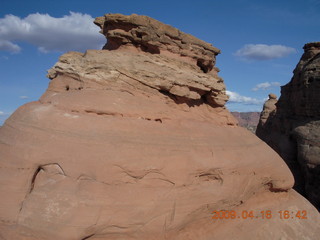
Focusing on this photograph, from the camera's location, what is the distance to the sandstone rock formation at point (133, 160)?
375 cm

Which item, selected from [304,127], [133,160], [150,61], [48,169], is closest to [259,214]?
[133,160]

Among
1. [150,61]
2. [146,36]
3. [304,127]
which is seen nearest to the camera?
[150,61]

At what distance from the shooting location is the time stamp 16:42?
4.90 meters

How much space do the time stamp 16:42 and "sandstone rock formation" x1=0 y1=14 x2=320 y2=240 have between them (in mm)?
51

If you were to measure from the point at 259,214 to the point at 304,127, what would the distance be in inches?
393

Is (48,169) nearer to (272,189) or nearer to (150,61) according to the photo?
(150,61)

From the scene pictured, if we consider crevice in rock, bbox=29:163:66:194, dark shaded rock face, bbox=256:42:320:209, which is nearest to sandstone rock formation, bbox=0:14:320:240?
crevice in rock, bbox=29:163:66:194

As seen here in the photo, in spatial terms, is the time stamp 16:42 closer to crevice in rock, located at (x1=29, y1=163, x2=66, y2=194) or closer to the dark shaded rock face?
crevice in rock, located at (x1=29, y1=163, x2=66, y2=194)

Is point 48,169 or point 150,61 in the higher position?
point 150,61

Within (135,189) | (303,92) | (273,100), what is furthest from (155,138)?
(273,100)

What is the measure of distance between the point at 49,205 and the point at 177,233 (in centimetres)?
A: 222

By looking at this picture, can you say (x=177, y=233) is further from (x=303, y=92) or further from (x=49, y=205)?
(x=303, y=92)

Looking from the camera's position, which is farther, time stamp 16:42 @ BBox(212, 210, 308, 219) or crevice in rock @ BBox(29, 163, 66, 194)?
time stamp 16:42 @ BBox(212, 210, 308, 219)

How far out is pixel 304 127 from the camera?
13266mm
